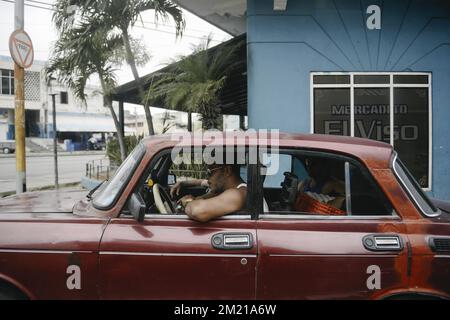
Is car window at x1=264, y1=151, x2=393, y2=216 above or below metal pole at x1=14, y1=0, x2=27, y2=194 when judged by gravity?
below

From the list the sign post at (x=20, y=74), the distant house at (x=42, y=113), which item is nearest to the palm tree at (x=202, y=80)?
the sign post at (x=20, y=74)

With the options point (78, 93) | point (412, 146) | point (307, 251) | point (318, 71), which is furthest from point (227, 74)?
point (307, 251)

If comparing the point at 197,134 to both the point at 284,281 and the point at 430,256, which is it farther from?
the point at 430,256

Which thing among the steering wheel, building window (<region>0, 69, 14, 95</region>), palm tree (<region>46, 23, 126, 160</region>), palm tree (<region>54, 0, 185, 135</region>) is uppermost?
building window (<region>0, 69, 14, 95</region>)

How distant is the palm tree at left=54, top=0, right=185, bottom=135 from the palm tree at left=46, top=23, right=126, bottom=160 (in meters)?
0.27

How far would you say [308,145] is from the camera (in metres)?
2.61

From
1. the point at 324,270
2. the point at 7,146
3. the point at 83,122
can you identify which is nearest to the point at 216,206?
the point at 324,270

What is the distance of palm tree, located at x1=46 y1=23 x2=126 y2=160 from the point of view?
10180mm

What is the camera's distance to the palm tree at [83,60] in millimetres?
10180

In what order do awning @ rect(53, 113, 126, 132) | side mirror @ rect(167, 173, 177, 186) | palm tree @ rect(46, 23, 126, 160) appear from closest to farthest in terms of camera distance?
side mirror @ rect(167, 173, 177, 186) → palm tree @ rect(46, 23, 126, 160) → awning @ rect(53, 113, 126, 132)

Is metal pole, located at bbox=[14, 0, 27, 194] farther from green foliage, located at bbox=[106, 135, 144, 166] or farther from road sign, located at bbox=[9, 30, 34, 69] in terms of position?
green foliage, located at bbox=[106, 135, 144, 166]

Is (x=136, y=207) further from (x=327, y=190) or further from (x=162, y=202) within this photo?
(x=327, y=190)

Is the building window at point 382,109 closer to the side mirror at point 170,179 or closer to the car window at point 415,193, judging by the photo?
the side mirror at point 170,179

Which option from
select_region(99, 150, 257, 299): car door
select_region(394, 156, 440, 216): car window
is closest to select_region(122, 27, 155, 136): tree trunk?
select_region(99, 150, 257, 299): car door
